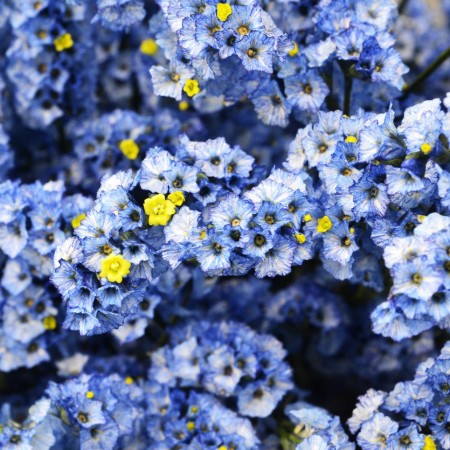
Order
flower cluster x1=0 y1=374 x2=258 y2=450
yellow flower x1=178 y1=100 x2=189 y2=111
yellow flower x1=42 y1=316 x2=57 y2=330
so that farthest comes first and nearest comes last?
1. yellow flower x1=178 y1=100 x2=189 y2=111
2. yellow flower x1=42 y1=316 x2=57 y2=330
3. flower cluster x1=0 y1=374 x2=258 y2=450

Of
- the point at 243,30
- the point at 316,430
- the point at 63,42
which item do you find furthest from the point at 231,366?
the point at 63,42

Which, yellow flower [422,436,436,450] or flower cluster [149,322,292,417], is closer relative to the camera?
yellow flower [422,436,436,450]

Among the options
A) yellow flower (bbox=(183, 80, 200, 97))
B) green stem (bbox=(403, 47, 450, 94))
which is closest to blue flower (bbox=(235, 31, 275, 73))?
yellow flower (bbox=(183, 80, 200, 97))

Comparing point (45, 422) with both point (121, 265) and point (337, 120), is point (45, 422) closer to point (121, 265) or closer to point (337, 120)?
point (121, 265)

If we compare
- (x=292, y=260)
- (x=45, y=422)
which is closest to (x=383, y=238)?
(x=292, y=260)

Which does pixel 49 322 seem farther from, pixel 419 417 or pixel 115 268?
pixel 419 417

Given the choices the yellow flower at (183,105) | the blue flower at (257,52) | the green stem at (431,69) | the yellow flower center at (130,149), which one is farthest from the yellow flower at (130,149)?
the green stem at (431,69)

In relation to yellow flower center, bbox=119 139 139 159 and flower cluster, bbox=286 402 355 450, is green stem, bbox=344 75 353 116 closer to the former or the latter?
yellow flower center, bbox=119 139 139 159

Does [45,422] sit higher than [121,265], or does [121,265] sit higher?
[121,265]
